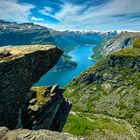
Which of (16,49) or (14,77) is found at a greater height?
(16,49)

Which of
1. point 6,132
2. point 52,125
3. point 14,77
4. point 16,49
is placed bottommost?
point 52,125

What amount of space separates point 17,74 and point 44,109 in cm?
1196

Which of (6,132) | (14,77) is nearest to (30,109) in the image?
(14,77)

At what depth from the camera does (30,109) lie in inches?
2148

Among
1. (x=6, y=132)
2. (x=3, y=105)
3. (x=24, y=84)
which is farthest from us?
(x=24, y=84)

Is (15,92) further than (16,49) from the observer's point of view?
No

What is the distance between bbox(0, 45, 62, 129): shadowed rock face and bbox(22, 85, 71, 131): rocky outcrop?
3082mm

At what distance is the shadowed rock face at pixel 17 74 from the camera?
46500 millimetres

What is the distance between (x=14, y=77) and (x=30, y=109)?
8.94 metres

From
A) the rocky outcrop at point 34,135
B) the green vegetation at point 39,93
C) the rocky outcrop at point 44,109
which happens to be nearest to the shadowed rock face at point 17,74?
the rocky outcrop at point 44,109

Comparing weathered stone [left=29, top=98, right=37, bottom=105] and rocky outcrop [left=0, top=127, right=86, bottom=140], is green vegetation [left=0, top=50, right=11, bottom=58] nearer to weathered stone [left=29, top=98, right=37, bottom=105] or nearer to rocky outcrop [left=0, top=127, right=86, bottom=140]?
weathered stone [left=29, top=98, right=37, bottom=105]

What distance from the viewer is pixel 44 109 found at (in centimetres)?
5788

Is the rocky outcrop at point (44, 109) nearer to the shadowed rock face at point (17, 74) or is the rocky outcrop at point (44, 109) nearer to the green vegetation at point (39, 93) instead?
the green vegetation at point (39, 93)

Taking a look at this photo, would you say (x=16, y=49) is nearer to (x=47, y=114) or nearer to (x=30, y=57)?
(x=30, y=57)
